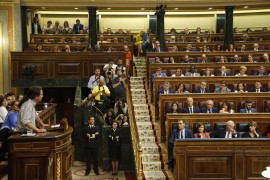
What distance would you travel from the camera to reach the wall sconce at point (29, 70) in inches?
512

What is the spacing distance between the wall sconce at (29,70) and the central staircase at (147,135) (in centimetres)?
273

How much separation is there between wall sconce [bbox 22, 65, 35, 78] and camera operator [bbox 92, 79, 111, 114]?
2859mm

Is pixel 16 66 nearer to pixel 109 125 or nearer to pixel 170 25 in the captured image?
pixel 109 125

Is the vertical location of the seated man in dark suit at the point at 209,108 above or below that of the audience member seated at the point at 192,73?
below

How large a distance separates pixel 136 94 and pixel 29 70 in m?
3.34

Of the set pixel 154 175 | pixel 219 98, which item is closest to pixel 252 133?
pixel 219 98

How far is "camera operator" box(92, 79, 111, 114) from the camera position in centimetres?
1082

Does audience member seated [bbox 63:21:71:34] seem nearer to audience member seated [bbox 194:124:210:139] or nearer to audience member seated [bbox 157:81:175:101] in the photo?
audience member seated [bbox 157:81:175:101]

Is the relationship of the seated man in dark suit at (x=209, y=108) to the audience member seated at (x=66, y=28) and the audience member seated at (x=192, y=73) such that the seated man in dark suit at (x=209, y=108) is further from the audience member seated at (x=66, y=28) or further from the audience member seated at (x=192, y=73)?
the audience member seated at (x=66, y=28)

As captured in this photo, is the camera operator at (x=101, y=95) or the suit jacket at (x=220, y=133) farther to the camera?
the camera operator at (x=101, y=95)

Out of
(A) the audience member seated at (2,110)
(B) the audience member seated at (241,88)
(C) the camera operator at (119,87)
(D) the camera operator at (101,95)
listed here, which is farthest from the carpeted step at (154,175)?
(C) the camera operator at (119,87)

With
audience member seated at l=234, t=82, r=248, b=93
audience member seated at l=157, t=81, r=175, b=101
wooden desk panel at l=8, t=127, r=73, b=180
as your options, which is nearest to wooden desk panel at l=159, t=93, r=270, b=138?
audience member seated at l=234, t=82, r=248, b=93

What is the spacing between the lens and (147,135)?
9461 mm

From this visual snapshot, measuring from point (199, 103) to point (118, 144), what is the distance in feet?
6.85
